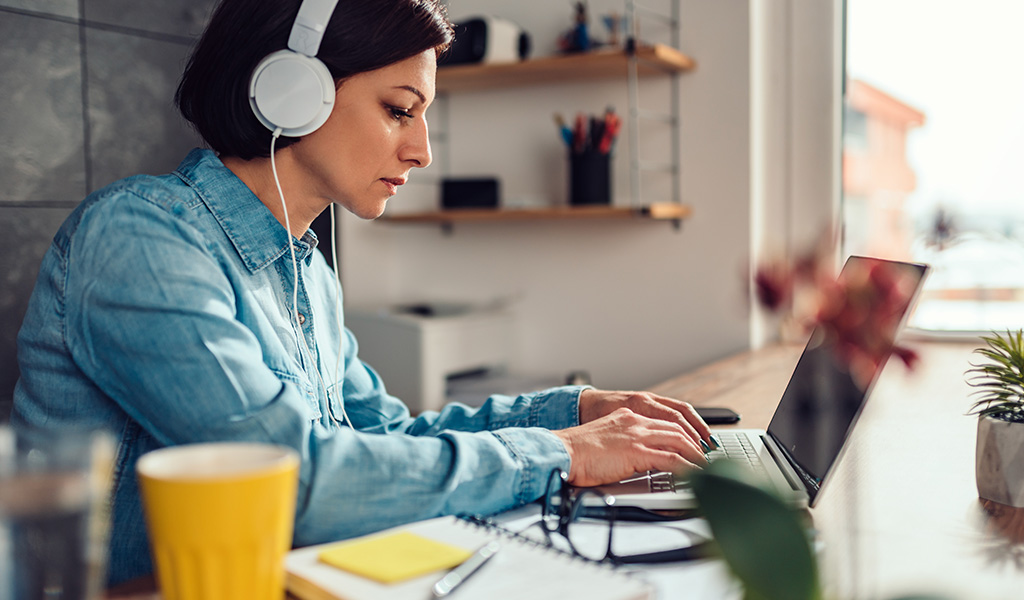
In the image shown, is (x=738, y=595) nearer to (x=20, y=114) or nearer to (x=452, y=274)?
(x=20, y=114)

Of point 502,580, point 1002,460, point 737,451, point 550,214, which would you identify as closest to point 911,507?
point 1002,460

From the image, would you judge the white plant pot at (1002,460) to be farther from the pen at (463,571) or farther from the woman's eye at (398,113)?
the woman's eye at (398,113)

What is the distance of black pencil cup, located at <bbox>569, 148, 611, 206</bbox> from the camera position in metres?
1.90

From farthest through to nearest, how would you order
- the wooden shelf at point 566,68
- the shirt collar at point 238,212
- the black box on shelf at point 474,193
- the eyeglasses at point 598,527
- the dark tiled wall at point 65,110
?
the black box on shelf at point 474,193
the wooden shelf at point 566,68
the dark tiled wall at point 65,110
the shirt collar at point 238,212
the eyeglasses at point 598,527

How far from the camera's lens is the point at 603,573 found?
1.70 ft

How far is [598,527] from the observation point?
672 millimetres

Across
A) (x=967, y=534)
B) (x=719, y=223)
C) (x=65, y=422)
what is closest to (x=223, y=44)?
(x=65, y=422)

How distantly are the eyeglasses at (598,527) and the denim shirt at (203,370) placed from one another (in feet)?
0.09

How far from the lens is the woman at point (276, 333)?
0.64 m

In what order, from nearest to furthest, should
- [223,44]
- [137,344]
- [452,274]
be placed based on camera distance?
1. [137,344]
2. [223,44]
3. [452,274]

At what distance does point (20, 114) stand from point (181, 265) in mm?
1176

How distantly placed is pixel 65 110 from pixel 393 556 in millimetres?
1495

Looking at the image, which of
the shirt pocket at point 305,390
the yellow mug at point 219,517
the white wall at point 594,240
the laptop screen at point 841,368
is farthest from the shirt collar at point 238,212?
the white wall at point 594,240

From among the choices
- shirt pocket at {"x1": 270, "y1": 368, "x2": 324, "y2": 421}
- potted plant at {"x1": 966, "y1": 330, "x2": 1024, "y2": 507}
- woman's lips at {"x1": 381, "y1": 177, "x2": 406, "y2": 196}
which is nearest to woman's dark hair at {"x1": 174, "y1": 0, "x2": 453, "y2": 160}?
woman's lips at {"x1": 381, "y1": 177, "x2": 406, "y2": 196}
